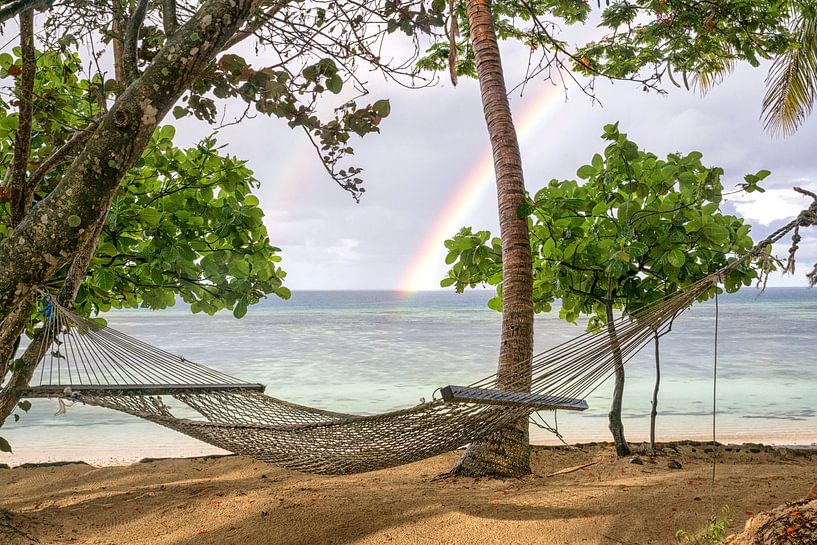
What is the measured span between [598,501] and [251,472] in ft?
5.49

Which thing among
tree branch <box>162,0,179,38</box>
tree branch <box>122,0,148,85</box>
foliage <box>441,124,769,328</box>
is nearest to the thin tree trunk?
tree branch <box>122,0,148,85</box>

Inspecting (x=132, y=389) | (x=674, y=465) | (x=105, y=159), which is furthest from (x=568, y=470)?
(x=105, y=159)

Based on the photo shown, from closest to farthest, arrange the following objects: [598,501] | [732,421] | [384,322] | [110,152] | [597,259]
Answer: [110,152] → [598,501] → [597,259] → [732,421] → [384,322]

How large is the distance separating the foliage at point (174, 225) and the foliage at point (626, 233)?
0.97 metres

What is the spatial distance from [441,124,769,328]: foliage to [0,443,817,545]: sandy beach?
864mm

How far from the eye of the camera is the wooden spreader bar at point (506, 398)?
143 centimetres

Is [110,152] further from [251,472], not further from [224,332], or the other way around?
[224,332]

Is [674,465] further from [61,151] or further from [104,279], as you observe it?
[61,151]

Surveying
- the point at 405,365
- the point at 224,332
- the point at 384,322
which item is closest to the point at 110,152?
the point at 405,365

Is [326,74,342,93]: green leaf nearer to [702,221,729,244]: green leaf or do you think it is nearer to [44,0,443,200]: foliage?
[44,0,443,200]: foliage

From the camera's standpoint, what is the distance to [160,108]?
1218 mm

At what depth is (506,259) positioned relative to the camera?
2.66 m

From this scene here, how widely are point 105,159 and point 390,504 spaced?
1459 millimetres

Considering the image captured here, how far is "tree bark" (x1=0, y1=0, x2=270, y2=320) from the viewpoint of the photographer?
1.19 metres
